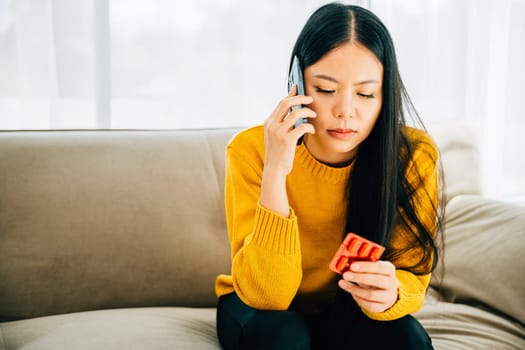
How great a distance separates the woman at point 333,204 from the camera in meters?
1.03

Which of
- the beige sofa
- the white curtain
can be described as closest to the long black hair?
the beige sofa

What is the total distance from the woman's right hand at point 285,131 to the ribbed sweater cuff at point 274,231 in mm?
91

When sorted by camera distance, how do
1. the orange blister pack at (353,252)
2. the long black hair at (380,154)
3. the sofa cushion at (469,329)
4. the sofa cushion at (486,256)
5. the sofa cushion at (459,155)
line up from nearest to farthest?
the orange blister pack at (353,252)
the long black hair at (380,154)
the sofa cushion at (469,329)
the sofa cushion at (486,256)
the sofa cushion at (459,155)

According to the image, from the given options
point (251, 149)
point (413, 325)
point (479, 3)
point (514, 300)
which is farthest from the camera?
point (479, 3)

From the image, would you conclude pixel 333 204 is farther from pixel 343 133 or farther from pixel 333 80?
pixel 333 80

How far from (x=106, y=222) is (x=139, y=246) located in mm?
104

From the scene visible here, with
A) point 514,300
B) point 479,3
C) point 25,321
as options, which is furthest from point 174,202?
point 479,3

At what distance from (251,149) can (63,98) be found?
3.10 ft

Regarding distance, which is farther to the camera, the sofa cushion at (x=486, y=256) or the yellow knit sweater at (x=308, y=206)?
the sofa cushion at (x=486, y=256)

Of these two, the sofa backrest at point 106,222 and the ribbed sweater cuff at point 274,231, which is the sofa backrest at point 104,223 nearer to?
the sofa backrest at point 106,222

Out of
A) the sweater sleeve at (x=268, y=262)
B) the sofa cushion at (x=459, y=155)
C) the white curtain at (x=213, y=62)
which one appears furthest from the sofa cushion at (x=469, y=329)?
the white curtain at (x=213, y=62)

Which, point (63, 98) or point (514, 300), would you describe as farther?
point (63, 98)

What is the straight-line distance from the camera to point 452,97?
2469 millimetres

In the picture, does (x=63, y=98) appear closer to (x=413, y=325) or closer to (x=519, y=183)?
(x=413, y=325)
